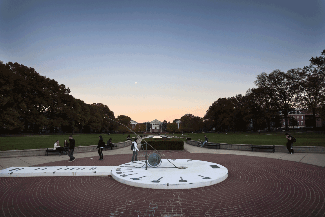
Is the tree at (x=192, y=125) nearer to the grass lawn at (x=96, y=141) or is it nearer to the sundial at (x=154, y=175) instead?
the grass lawn at (x=96, y=141)

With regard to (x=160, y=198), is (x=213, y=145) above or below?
below

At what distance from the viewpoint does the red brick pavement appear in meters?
5.43

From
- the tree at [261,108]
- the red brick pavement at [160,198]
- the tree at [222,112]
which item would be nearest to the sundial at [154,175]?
the red brick pavement at [160,198]

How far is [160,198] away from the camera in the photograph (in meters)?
6.48

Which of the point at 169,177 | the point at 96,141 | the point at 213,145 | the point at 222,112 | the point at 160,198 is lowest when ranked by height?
the point at 96,141

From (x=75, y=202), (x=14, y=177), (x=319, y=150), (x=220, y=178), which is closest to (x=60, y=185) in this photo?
(x=75, y=202)

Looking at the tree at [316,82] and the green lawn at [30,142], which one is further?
the tree at [316,82]

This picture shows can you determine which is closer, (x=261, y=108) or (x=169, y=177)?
(x=169, y=177)

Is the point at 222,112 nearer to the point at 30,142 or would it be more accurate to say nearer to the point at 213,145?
the point at 213,145

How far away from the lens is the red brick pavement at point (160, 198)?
214 inches

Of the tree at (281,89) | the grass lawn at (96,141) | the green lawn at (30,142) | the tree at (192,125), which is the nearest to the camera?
the green lawn at (30,142)

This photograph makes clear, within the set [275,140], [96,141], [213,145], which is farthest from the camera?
[96,141]

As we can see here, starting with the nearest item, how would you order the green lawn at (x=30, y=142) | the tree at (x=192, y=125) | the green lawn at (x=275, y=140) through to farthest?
the green lawn at (x=30, y=142) → the green lawn at (x=275, y=140) → the tree at (x=192, y=125)

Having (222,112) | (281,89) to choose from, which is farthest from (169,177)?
(222,112)
